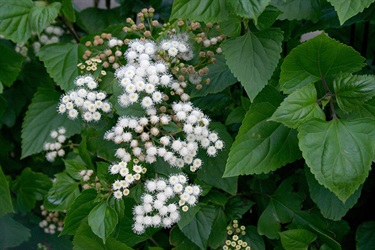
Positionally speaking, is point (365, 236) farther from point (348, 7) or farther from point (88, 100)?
point (88, 100)

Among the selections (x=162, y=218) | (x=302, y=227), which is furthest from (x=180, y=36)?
(x=302, y=227)

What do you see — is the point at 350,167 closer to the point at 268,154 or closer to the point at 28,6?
the point at 268,154

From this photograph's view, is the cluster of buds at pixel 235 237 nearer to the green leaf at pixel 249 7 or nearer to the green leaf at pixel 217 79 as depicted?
the green leaf at pixel 217 79

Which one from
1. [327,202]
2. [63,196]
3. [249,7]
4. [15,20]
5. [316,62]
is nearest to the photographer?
[249,7]

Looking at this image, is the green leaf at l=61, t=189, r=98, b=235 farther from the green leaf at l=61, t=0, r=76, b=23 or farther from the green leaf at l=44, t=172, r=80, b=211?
the green leaf at l=61, t=0, r=76, b=23

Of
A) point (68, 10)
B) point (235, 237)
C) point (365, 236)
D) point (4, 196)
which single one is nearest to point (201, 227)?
point (235, 237)

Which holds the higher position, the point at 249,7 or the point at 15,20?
the point at 249,7
